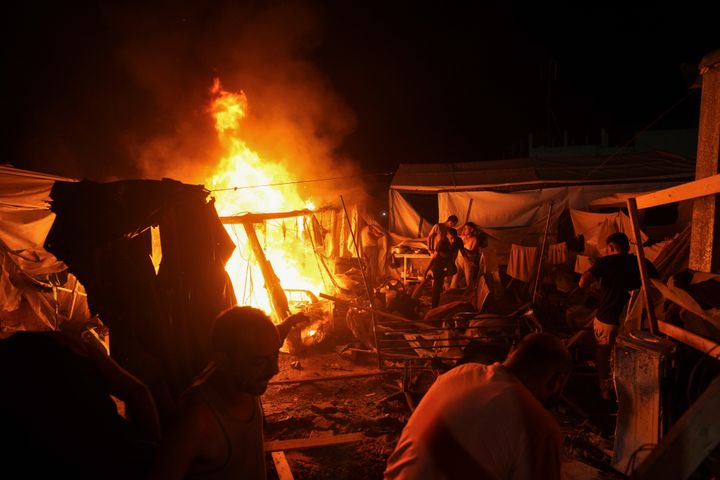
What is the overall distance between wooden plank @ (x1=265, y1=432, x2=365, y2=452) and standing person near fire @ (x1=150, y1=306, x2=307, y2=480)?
3308 millimetres

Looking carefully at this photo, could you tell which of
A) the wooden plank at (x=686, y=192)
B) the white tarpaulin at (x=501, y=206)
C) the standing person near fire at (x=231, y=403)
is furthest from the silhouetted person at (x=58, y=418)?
the white tarpaulin at (x=501, y=206)

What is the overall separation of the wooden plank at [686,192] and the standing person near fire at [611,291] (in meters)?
1.33

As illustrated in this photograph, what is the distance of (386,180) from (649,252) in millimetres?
23499

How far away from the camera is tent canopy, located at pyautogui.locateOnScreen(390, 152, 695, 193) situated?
45.1 feet

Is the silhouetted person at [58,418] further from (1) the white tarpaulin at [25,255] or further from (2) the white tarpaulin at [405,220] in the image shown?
(2) the white tarpaulin at [405,220]

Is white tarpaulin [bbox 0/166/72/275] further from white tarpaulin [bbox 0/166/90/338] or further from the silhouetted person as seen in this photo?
the silhouetted person

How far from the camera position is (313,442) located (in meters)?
4.97

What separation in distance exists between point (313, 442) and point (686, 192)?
4914 mm

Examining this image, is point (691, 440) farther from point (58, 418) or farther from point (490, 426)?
point (58, 418)

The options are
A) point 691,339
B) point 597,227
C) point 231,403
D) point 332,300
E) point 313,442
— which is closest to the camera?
point 231,403

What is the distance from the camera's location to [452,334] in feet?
19.9

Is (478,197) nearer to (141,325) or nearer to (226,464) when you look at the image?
(141,325)

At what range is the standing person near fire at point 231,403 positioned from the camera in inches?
63.9

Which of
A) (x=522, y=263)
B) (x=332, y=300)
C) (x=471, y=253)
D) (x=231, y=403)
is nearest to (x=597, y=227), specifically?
(x=522, y=263)
